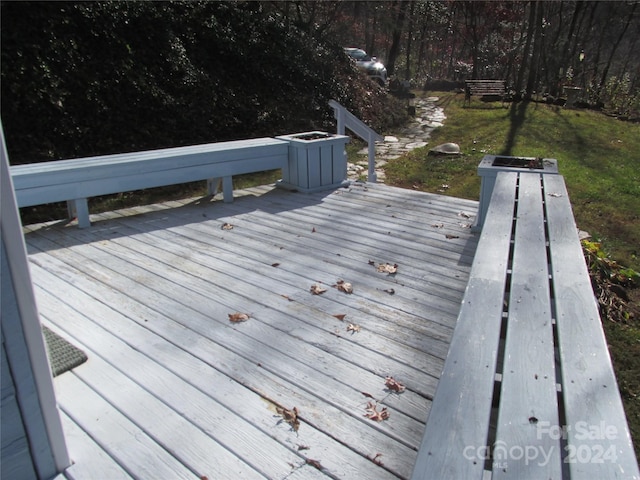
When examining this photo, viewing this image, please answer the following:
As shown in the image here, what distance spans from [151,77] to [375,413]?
254 inches

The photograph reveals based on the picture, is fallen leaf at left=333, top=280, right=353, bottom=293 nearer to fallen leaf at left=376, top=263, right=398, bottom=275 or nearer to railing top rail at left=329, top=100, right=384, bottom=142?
fallen leaf at left=376, top=263, right=398, bottom=275

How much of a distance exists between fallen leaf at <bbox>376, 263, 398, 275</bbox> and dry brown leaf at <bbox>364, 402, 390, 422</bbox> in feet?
4.62

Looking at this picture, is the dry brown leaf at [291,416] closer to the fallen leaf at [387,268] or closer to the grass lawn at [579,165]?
the fallen leaf at [387,268]

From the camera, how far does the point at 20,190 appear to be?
141 inches

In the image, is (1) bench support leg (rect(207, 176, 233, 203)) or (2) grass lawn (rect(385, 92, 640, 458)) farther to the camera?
(1) bench support leg (rect(207, 176, 233, 203))

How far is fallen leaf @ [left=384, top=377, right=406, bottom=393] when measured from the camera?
6.73 ft

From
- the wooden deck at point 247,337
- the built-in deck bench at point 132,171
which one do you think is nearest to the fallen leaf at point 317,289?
the wooden deck at point 247,337

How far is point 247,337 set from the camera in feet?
8.03

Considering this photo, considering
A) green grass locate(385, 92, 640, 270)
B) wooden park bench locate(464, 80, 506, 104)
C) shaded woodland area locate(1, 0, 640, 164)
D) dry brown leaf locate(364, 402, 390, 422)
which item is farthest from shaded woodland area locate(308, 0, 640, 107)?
dry brown leaf locate(364, 402, 390, 422)

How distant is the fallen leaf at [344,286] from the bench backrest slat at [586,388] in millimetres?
1167

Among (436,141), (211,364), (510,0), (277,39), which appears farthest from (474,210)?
(510,0)

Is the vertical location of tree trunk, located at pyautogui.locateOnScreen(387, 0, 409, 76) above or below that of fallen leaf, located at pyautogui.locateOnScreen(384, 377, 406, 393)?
above

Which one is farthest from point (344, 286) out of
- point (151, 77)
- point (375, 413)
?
point (151, 77)

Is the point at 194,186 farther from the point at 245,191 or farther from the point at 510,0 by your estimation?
the point at 510,0
